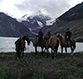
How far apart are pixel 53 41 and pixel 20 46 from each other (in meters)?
3.74

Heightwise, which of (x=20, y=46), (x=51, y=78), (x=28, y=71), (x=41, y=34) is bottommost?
(x=51, y=78)

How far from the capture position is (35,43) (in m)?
15.3

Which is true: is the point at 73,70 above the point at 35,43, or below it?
below

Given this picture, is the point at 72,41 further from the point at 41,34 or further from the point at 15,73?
the point at 15,73

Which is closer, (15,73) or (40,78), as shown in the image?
(40,78)

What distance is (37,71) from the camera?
6.57 meters

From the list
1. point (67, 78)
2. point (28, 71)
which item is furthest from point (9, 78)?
point (67, 78)

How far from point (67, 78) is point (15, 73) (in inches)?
125

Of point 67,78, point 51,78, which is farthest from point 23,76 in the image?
point 67,78

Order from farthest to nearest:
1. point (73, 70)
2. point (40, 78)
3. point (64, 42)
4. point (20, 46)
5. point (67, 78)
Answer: point (64, 42), point (20, 46), point (73, 70), point (67, 78), point (40, 78)

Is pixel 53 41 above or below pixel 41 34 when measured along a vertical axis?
below

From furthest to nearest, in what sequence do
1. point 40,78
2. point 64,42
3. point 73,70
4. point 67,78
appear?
point 64,42
point 73,70
point 67,78
point 40,78

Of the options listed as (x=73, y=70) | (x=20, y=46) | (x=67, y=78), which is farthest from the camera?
(x=20, y=46)

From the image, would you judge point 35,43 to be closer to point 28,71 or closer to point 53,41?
point 53,41
